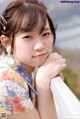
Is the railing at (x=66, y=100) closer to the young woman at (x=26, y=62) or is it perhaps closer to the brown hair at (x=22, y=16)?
the young woman at (x=26, y=62)

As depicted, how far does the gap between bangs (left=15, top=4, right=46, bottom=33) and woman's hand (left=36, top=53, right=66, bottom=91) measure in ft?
0.37

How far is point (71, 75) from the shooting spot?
1.73m

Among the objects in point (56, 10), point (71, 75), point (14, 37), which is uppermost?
point (14, 37)

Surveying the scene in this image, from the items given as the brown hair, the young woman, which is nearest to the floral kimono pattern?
the young woman

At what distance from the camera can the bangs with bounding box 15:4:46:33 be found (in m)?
0.78

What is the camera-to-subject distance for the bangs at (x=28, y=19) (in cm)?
78

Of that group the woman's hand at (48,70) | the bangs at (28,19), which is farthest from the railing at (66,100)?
the bangs at (28,19)

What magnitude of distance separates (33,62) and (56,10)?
0.85 meters

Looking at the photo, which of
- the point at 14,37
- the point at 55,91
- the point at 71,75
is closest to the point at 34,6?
the point at 14,37

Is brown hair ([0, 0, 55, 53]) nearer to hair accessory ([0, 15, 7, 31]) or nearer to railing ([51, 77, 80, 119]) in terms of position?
hair accessory ([0, 15, 7, 31])

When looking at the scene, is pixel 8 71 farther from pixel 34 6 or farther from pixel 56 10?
pixel 56 10

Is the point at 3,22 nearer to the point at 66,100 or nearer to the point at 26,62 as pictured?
the point at 26,62

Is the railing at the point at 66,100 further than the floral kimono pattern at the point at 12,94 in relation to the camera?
No

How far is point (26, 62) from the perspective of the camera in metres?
0.83
